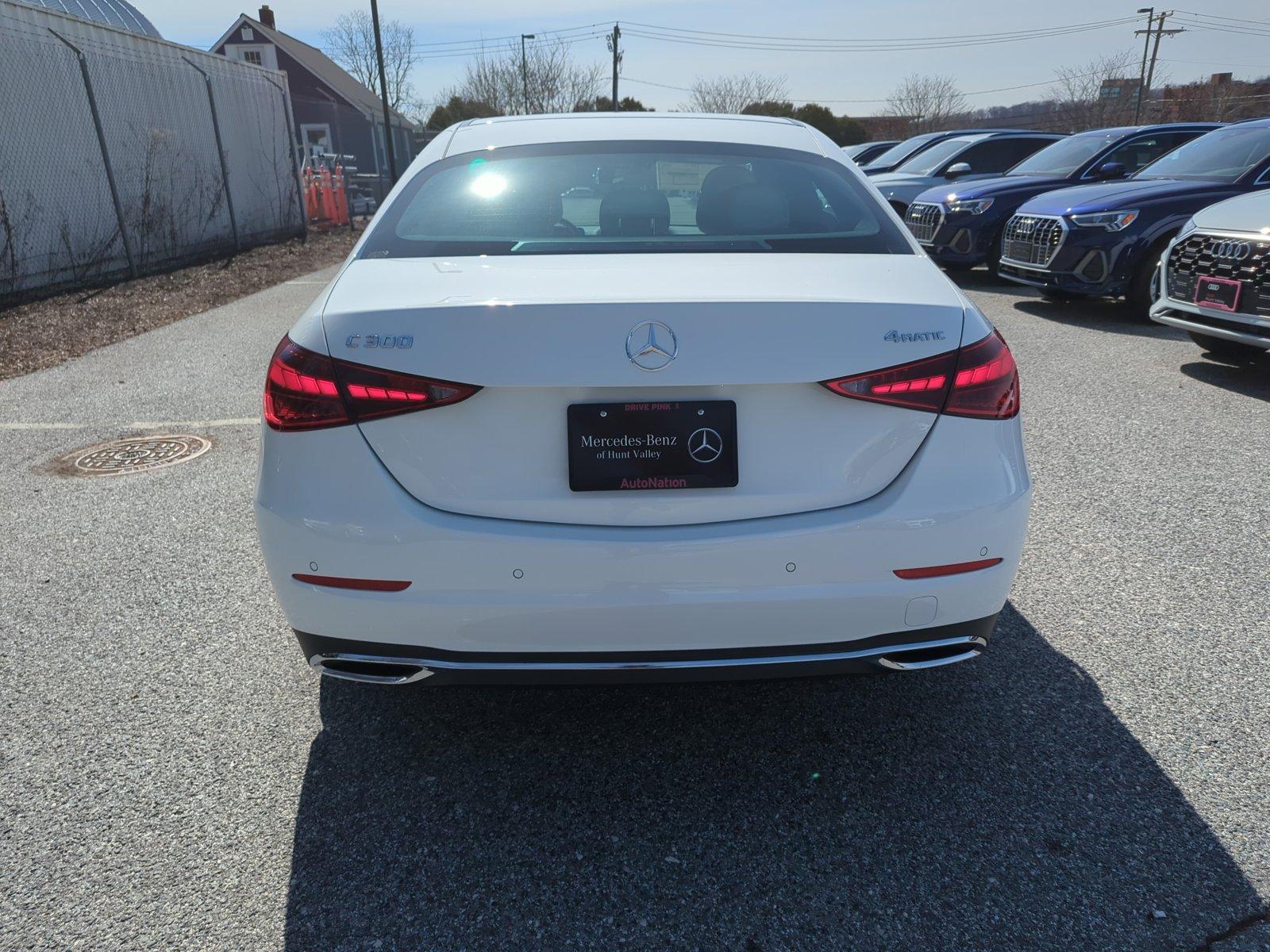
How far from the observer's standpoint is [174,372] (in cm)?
759

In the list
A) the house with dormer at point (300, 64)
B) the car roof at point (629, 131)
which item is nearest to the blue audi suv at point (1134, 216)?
the car roof at point (629, 131)

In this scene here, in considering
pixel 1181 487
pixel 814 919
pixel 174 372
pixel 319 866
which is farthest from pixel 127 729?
pixel 174 372

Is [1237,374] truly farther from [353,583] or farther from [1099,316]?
[353,583]

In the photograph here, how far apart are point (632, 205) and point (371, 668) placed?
156 cm

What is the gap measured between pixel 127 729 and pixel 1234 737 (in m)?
3.13

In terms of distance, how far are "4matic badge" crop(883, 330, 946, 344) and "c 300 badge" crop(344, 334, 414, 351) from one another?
1.05m

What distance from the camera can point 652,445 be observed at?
6.75 feet

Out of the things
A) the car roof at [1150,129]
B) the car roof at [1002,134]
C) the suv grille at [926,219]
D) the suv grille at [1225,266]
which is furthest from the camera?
the car roof at [1002,134]

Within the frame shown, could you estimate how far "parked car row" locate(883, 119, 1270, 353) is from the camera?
6262mm

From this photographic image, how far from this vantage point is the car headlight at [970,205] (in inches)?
442

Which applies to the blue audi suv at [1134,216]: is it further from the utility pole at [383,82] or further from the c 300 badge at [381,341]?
the utility pole at [383,82]

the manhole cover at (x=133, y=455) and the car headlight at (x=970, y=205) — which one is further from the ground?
the car headlight at (x=970, y=205)

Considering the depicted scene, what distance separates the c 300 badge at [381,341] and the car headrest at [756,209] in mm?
1120

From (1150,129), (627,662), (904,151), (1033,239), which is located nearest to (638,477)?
(627,662)
